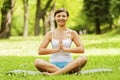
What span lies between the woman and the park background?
42 cm

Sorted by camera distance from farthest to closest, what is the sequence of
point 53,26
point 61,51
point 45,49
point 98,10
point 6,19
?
point 98,10 → point 53,26 → point 6,19 → point 45,49 → point 61,51

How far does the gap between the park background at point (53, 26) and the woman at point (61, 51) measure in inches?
16.4

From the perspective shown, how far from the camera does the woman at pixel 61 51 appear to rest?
39.3 feet

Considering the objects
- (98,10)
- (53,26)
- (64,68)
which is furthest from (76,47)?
(98,10)

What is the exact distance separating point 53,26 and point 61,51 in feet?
170

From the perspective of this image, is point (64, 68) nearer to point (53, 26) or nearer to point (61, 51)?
point (61, 51)

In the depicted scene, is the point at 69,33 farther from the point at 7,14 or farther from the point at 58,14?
the point at 7,14

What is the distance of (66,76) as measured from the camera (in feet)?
38.4

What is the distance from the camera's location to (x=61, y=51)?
39.2 ft

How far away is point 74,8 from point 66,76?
8417 cm

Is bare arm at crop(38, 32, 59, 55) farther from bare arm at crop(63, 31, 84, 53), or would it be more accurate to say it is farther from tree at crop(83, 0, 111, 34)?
tree at crop(83, 0, 111, 34)

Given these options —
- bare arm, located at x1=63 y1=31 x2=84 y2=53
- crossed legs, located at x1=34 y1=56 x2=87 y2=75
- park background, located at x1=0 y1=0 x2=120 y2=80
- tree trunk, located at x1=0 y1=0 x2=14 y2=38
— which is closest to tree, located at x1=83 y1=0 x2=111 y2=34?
park background, located at x1=0 y1=0 x2=120 y2=80

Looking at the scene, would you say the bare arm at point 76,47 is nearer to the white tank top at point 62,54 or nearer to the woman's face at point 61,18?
the white tank top at point 62,54

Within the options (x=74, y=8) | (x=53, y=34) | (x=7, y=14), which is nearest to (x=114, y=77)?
(x=53, y=34)
